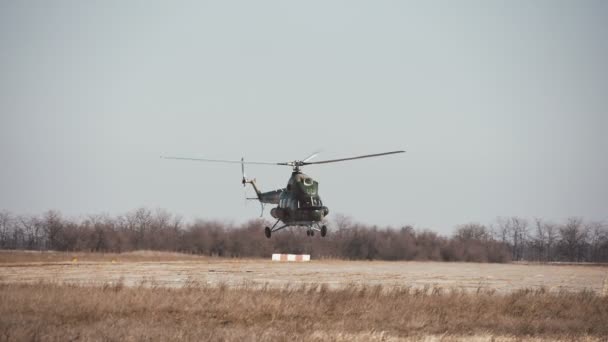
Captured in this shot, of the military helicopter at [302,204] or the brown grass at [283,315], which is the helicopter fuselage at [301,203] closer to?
the military helicopter at [302,204]

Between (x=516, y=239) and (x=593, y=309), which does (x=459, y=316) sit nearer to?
(x=593, y=309)

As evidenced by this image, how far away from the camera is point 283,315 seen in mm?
28188

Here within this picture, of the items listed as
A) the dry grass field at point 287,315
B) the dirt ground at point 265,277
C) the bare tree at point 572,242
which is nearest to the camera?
the dry grass field at point 287,315

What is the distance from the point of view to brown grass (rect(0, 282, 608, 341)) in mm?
23266

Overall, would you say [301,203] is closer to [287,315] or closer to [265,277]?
[265,277]

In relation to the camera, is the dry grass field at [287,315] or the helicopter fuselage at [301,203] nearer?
Answer: the dry grass field at [287,315]

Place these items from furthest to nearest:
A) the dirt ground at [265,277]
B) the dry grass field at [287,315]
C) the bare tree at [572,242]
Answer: the bare tree at [572,242]
the dirt ground at [265,277]
the dry grass field at [287,315]

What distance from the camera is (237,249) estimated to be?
11312cm

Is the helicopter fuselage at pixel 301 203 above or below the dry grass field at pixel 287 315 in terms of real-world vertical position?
above

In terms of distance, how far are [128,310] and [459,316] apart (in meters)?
12.9

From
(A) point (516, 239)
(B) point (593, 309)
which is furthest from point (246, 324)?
(A) point (516, 239)

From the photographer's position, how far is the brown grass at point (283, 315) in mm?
23266

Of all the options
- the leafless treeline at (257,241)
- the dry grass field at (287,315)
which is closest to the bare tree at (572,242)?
the leafless treeline at (257,241)

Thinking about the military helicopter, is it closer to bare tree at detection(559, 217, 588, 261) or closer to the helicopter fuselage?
the helicopter fuselage
